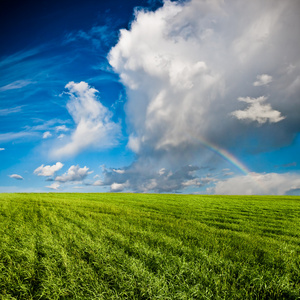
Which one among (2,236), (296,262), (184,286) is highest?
(2,236)

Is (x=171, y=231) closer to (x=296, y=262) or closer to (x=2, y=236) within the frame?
(x=296, y=262)

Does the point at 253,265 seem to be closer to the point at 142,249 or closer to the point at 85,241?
the point at 142,249

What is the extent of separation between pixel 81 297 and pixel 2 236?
210 inches

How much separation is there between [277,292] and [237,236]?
4227 millimetres

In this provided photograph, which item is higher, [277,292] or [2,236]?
[2,236]

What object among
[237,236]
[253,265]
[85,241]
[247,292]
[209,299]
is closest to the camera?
[209,299]

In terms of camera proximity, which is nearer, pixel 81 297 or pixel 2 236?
pixel 81 297

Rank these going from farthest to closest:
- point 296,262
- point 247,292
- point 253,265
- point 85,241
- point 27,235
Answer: point 27,235, point 85,241, point 296,262, point 253,265, point 247,292

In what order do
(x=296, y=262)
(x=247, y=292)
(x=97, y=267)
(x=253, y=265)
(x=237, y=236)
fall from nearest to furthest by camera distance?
(x=247, y=292)
(x=97, y=267)
(x=253, y=265)
(x=296, y=262)
(x=237, y=236)

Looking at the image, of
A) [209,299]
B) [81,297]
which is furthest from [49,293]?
[209,299]

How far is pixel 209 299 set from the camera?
11.0 ft

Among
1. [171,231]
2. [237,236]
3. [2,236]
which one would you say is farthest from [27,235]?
[237,236]

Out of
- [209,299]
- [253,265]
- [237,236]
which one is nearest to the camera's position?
[209,299]

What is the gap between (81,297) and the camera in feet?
11.2
